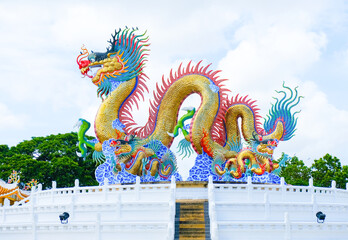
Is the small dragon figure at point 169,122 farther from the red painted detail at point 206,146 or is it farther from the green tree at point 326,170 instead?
the green tree at point 326,170

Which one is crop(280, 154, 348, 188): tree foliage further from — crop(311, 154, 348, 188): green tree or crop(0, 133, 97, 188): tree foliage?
crop(0, 133, 97, 188): tree foliage

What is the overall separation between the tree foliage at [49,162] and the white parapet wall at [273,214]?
23017mm

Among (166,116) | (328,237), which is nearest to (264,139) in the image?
(166,116)

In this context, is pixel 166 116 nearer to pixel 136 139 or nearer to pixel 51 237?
pixel 136 139

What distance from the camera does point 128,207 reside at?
60.2 feet

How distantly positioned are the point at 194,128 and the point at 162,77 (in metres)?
3.52

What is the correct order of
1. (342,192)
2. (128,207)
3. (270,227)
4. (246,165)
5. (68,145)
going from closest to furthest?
1. (270,227)
2. (128,207)
3. (342,192)
4. (246,165)
5. (68,145)

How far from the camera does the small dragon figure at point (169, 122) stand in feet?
85.3

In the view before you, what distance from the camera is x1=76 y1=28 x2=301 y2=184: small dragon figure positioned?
26.0m

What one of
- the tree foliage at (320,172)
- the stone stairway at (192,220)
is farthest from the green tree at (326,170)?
the stone stairway at (192,220)

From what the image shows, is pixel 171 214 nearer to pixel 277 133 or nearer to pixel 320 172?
pixel 277 133

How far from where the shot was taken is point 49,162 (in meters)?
41.2

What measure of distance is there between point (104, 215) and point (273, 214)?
6.25m

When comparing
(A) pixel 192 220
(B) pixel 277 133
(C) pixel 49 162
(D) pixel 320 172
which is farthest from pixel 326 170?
(A) pixel 192 220
